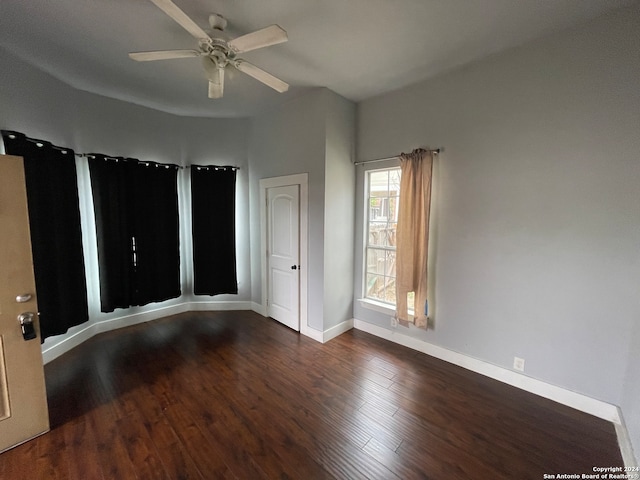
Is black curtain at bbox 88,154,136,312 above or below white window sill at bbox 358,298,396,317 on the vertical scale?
above

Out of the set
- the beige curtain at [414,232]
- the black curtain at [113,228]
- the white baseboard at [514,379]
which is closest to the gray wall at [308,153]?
the beige curtain at [414,232]

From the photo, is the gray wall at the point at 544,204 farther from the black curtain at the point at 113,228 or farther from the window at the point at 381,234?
the black curtain at the point at 113,228

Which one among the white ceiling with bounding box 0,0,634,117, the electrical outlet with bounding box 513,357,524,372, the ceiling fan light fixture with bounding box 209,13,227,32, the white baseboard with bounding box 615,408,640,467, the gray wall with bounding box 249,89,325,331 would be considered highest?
the white ceiling with bounding box 0,0,634,117

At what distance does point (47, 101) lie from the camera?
2.69m

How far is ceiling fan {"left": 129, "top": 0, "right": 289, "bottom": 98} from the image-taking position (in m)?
1.57

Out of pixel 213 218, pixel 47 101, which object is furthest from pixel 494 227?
pixel 47 101

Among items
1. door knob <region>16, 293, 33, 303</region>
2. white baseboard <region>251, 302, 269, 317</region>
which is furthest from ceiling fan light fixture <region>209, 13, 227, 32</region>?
white baseboard <region>251, 302, 269, 317</region>

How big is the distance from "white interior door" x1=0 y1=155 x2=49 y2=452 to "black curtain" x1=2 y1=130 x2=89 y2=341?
91 centimetres

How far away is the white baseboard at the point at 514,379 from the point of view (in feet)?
6.58

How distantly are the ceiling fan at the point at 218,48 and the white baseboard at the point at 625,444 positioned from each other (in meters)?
3.30

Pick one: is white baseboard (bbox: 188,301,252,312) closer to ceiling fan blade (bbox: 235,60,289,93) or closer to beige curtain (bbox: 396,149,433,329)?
Result: beige curtain (bbox: 396,149,433,329)

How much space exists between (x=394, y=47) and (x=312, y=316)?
2883 millimetres

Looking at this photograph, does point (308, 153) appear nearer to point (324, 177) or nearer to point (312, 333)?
point (324, 177)

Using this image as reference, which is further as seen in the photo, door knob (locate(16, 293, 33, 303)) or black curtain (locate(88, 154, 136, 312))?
black curtain (locate(88, 154, 136, 312))
